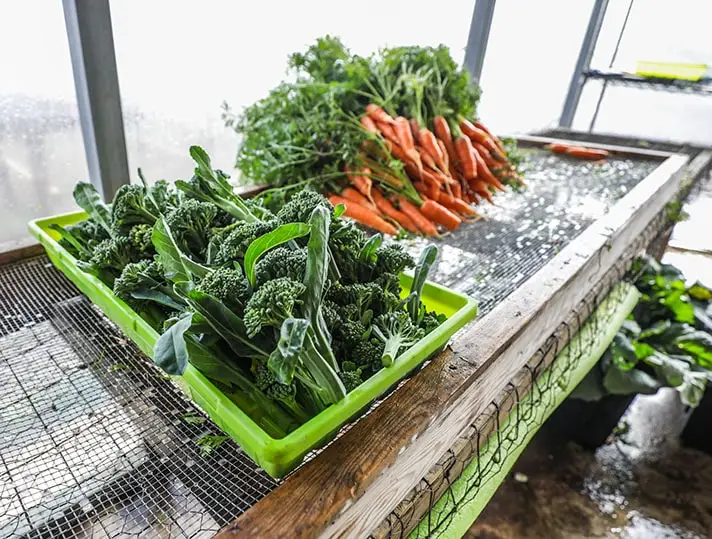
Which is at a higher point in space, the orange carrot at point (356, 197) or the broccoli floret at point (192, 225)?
the broccoli floret at point (192, 225)

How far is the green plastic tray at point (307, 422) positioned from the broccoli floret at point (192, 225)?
0.17 meters

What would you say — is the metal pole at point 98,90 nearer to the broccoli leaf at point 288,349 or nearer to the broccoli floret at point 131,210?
the broccoli floret at point 131,210

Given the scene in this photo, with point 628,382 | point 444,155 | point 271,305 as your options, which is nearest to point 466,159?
point 444,155

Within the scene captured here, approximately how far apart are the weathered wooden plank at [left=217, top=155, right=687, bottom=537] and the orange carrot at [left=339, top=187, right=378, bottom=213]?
0.79 metres

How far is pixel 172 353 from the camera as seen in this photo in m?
0.60

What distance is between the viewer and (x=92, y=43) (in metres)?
1.61

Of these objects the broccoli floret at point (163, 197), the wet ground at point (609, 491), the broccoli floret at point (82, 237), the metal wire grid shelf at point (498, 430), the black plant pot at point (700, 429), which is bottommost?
the wet ground at point (609, 491)

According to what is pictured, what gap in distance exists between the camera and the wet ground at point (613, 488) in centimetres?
216

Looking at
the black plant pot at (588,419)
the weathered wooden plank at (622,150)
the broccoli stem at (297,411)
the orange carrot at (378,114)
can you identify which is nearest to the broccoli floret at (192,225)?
the broccoli stem at (297,411)

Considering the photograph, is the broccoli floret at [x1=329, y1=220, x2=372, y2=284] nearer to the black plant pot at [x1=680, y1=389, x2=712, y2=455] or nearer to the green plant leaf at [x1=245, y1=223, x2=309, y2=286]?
the green plant leaf at [x1=245, y1=223, x2=309, y2=286]

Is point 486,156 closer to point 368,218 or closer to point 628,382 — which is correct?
point 368,218

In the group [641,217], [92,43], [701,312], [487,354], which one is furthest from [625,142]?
[92,43]

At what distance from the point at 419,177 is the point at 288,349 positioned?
1684 mm

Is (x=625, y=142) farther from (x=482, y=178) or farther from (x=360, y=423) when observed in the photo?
(x=360, y=423)
